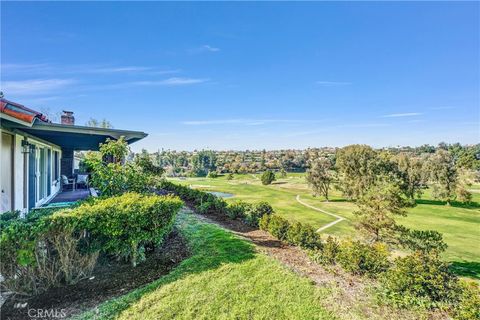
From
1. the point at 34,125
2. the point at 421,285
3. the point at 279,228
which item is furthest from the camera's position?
the point at 279,228

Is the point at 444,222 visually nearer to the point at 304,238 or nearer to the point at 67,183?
the point at 304,238

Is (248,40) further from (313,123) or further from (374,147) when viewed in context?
(313,123)

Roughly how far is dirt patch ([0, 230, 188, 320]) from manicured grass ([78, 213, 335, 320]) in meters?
0.24

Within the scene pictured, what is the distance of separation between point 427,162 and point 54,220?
5034cm

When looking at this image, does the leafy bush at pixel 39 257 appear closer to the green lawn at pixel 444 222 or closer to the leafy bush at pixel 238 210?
the leafy bush at pixel 238 210

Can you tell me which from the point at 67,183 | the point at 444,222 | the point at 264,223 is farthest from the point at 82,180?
the point at 444,222

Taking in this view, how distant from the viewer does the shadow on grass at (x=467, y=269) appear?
37.2ft

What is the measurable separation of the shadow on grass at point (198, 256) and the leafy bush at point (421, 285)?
2.50m

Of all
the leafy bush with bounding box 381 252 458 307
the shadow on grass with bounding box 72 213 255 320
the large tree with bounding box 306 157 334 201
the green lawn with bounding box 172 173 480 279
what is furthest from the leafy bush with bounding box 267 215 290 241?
the large tree with bounding box 306 157 334 201

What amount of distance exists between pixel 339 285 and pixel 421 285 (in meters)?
1.18

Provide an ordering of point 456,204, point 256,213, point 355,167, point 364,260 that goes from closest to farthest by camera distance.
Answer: point 364,260 < point 256,213 < point 355,167 < point 456,204

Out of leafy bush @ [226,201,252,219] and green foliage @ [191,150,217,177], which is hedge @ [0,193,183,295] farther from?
green foliage @ [191,150,217,177]

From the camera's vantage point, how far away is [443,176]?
3712 cm

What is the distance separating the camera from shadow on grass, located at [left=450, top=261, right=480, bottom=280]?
37.2ft
